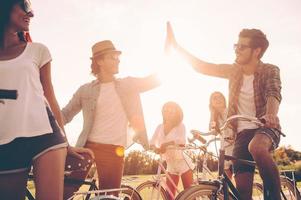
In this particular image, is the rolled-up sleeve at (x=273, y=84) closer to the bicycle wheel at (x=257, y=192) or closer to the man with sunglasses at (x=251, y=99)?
the man with sunglasses at (x=251, y=99)

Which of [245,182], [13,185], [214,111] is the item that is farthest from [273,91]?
[214,111]

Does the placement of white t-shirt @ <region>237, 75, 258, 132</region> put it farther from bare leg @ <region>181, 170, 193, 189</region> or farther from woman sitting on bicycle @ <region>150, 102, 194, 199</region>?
bare leg @ <region>181, 170, 193, 189</region>

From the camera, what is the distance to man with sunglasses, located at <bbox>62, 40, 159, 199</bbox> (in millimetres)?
4961

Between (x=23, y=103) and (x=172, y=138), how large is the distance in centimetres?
576

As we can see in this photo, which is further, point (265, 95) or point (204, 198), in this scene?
point (265, 95)

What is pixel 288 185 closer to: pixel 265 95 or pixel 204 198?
pixel 265 95

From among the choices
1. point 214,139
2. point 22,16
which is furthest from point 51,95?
point 214,139

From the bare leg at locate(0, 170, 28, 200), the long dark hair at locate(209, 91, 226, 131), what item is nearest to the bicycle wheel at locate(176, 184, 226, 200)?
the bare leg at locate(0, 170, 28, 200)

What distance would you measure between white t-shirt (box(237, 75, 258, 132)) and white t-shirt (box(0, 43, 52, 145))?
293 cm

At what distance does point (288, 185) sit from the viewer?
268 inches

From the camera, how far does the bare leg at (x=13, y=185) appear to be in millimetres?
Result: 2484

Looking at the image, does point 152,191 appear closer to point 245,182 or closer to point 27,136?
point 245,182

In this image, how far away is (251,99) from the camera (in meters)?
5.02

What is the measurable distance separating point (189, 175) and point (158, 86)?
328cm
